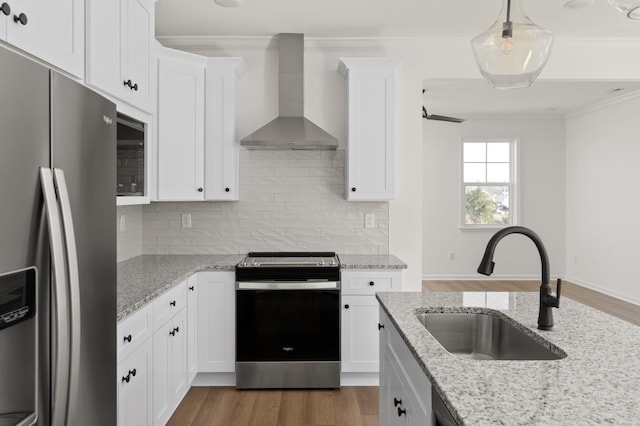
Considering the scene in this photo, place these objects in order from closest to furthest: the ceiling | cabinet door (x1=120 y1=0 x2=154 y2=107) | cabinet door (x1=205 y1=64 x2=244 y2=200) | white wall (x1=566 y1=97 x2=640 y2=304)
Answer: cabinet door (x1=120 y1=0 x2=154 y2=107) < the ceiling < cabinet door (x1=205 y1=64 x2=244 y2=200) < white wall (x1=566 y1=97 x2=640 y2=304)

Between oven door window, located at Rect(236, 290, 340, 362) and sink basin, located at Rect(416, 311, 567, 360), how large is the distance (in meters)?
1.47

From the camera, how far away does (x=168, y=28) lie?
369 centimetres

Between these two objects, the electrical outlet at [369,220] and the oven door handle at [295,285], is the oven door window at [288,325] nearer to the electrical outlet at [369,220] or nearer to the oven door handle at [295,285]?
the oven door handle at [295,285]

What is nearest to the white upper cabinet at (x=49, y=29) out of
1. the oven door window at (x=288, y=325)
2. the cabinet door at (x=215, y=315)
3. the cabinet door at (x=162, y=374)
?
the cabinet door at (x=162, y=374)

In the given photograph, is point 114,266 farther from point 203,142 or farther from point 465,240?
point 465,240

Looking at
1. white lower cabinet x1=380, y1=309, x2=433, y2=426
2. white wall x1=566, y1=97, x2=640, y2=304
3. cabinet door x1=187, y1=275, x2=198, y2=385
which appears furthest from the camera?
white wall x1=566, y1=97, x2=640, y2=304

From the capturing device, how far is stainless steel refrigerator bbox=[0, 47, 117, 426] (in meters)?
0.97

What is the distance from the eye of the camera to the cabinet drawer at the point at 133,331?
192 centimetres

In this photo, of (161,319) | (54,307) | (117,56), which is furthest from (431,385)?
(117,56)

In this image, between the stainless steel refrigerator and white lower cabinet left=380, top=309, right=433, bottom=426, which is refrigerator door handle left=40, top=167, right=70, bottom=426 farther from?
white lower cabinet left=380, top=309, right=433, bottom=426

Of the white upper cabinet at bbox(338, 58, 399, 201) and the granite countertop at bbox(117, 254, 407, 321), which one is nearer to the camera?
the granite countertop at bbox(117, 254, 407, 321)

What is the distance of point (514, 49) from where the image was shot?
1.78 metres

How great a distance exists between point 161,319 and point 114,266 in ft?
3.62

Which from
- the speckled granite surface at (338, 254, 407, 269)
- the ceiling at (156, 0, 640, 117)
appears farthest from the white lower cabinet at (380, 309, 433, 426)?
the ceiling at (156, 0, 640, 117)
